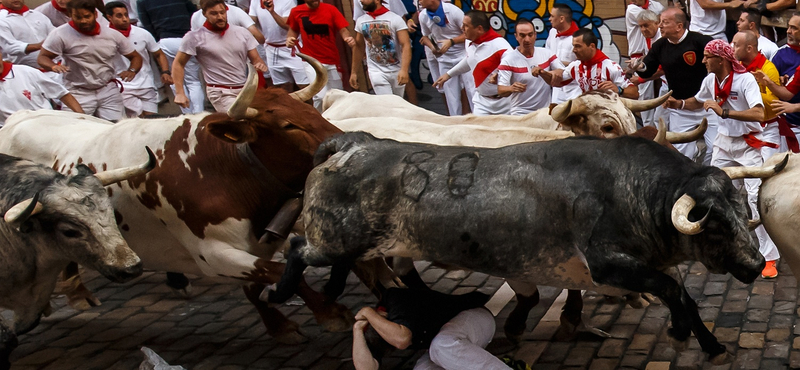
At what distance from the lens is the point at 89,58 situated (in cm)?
1002

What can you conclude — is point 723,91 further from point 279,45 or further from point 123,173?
point 279,45

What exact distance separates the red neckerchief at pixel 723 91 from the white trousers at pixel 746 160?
32 cm

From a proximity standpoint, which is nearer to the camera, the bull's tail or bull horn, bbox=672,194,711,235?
bull horn, bbox=672,194,711,235

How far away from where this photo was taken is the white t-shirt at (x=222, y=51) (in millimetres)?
10406

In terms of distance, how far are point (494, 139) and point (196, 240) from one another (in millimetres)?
2139

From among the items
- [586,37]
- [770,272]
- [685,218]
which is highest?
[685,218]

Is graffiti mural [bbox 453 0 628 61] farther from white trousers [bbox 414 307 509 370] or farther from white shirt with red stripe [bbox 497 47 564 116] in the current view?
white trousers [bbox 414 307 509 370]

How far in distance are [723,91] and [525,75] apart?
250 centimetres

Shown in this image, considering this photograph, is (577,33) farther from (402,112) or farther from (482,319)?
(482,319)

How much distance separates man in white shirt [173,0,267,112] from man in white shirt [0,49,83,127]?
56.7 inches

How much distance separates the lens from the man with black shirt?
350 inches

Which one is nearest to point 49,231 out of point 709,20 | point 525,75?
point 525,75

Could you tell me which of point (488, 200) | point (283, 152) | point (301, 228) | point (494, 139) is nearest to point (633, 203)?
point (488, 200)

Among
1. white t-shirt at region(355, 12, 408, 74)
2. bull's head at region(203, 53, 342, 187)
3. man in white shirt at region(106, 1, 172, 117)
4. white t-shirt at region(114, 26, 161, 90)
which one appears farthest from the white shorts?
bull's head at region(203, 53, 342, 187)
